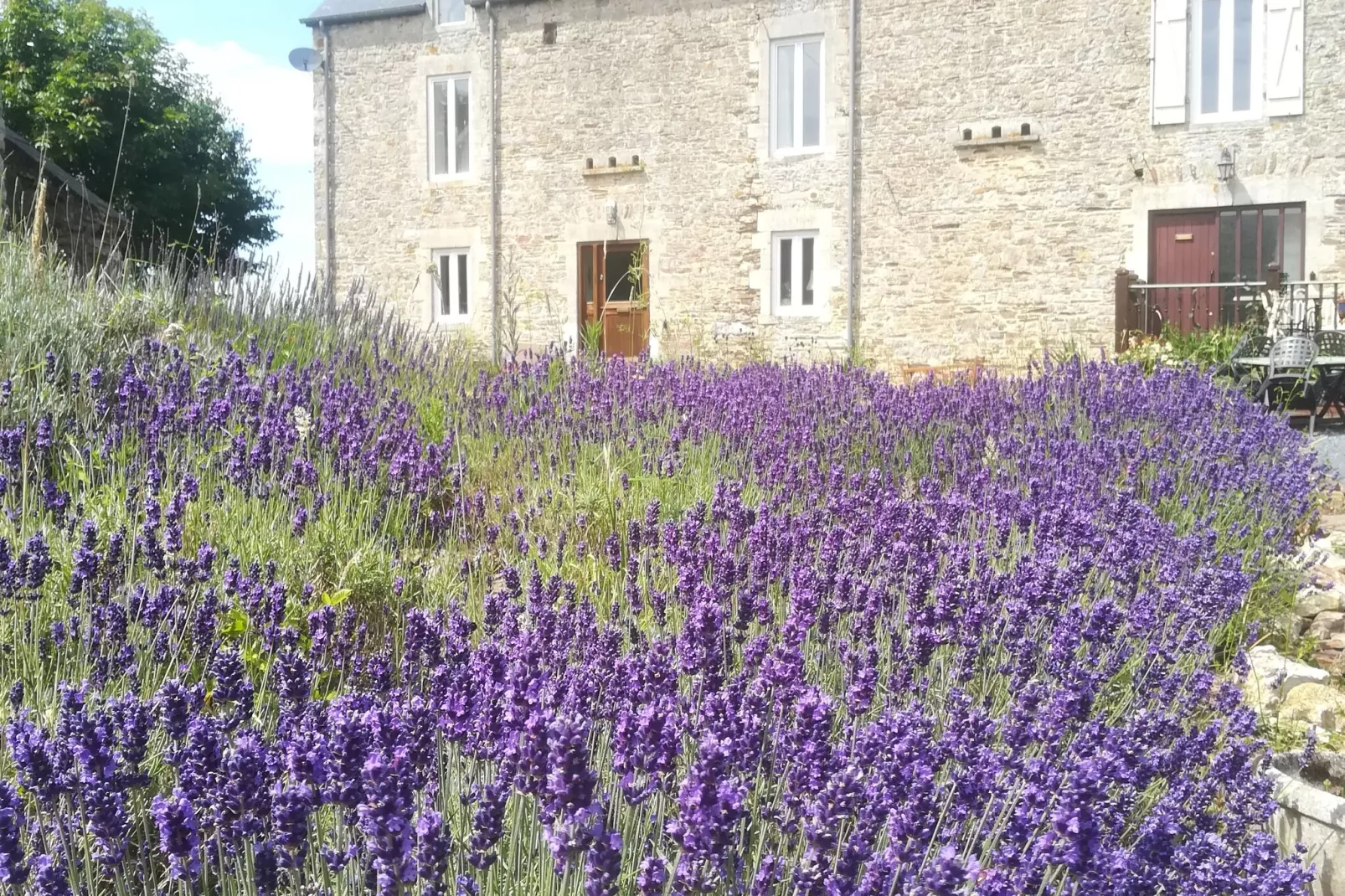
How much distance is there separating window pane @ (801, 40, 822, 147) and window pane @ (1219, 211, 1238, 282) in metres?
4.67

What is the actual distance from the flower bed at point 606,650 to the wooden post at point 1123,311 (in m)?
6.70

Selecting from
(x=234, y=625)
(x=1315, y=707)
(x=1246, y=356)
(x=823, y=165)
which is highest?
(x=823, y=165)

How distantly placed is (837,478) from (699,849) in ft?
10.4

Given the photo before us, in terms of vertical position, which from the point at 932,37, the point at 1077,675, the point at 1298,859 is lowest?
the point at 1298,859

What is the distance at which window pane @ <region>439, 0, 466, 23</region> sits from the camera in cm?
1567

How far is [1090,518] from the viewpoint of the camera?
349 cm

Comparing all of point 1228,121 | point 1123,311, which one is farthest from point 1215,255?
point 1228,121

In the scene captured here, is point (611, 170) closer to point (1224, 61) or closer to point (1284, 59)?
point (1224, 61)

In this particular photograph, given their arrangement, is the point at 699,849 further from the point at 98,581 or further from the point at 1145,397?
the point at 1145,397

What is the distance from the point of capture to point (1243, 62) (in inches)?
467

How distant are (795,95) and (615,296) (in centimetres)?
356

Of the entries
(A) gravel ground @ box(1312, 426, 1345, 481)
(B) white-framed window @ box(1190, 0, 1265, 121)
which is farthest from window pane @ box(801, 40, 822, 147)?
(A) gravel ground @ box(1312, 426, 1345, 481)

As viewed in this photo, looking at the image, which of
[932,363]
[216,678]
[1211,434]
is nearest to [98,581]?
[216,678]

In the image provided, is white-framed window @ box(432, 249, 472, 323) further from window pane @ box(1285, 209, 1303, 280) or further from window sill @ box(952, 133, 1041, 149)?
window pane @ box(1285, 209, 1303, 280)
